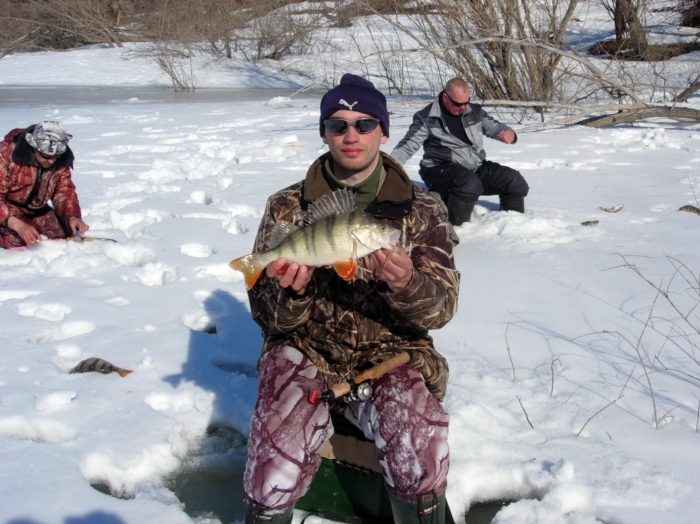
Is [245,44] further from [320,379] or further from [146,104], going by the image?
[320,379]

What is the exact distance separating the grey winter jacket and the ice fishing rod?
3.51 metres

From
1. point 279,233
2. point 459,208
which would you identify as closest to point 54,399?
point 279,233

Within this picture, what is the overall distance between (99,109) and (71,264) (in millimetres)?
9322

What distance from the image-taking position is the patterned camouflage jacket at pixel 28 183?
453 centimetres

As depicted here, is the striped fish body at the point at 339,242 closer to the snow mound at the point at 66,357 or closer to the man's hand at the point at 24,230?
the snow mound at the point at 66,357

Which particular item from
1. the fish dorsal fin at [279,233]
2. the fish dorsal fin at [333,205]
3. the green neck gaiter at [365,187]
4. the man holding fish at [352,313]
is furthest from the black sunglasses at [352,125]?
the fish dorsal fin at [279,233]

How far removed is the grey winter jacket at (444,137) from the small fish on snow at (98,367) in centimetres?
324

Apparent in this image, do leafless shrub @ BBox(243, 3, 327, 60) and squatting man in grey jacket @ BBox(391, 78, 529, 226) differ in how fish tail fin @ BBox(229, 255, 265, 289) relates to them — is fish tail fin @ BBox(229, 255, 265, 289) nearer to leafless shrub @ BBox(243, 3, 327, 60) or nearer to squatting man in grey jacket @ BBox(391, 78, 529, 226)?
squatting man in grey jacket @ BBox(391, 78, 529, 226)

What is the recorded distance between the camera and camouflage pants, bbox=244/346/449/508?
1.91m

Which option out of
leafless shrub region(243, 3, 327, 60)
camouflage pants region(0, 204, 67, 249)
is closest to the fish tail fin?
camouflage pants region(0, 204, 67, 249)

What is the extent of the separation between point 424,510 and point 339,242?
0.88 metres

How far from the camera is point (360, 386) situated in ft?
6.87

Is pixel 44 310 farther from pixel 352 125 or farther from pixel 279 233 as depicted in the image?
pixel 352 125

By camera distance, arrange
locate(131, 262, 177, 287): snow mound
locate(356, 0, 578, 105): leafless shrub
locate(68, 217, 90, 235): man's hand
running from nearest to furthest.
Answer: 1. locate(131, 262, 177, 287): snow mound
2. locate(68, 217, 90, 235): man's hand
3. locate(356, 0, 578, 105): leafless shrub
